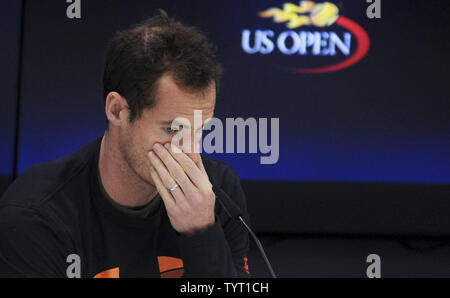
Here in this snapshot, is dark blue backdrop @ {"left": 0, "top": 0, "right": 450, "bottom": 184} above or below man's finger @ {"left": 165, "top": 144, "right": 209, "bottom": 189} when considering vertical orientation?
above

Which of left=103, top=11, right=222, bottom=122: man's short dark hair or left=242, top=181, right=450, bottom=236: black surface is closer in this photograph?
left=103, top=11, right=222, bottom=122: man's short dark hair

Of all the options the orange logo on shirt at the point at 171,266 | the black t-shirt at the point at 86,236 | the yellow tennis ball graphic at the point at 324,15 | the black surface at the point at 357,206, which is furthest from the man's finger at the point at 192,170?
the yellow tennis ball graphic at the point at 324,15

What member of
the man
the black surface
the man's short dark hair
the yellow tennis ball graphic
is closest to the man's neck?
the man

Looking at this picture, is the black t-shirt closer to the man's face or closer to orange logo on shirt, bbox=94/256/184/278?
orange logo on shirt, bbox=94/256/184/278

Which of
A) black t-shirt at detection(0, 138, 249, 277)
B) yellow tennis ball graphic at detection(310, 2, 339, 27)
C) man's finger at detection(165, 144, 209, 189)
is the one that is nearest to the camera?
black t-shirt at detection(0, 138, 249, 277)

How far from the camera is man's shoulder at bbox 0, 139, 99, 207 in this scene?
1.25 metres

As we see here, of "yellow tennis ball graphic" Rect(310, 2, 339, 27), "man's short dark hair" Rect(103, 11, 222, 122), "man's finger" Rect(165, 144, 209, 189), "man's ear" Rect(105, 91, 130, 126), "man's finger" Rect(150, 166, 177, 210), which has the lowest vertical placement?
"man's finger" Rect(150, 166, 177, 210)

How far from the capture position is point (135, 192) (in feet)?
4.60

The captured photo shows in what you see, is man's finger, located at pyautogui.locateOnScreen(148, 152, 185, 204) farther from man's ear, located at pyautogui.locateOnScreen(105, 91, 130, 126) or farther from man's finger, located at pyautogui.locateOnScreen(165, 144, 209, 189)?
man's ear, located at pyautogui.locateOnScreen(105, 91, 130, 126)

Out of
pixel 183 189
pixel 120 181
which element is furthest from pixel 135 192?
pixel 183 189

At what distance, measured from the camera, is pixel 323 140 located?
339cm

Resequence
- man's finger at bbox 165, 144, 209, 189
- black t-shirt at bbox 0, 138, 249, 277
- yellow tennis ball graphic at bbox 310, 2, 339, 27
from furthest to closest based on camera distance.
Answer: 1. yellow tennis ball graphic at bbox 310, 2, 339, 27
2. man's finger at bbox 165, 144, 209, 189
3. black t-shirt at bbox 0, 138, 249, 277

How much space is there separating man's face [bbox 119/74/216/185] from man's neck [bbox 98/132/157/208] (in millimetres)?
22
